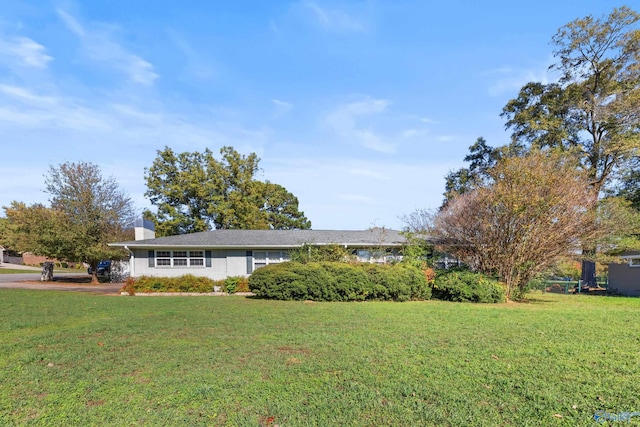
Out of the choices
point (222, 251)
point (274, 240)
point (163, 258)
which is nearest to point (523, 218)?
point (274, 240)

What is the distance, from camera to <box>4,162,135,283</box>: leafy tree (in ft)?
74.1

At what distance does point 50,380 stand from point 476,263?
46.3 ft

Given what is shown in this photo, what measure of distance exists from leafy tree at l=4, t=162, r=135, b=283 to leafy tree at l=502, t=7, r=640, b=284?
25.9m

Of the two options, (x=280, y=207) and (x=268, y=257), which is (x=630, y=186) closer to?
(x=268, y=257)

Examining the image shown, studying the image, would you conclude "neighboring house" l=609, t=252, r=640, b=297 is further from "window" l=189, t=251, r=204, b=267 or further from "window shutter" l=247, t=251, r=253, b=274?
"window" l=189, t=251, r=204, b=267

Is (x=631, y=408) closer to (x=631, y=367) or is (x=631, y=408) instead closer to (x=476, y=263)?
(x=631, y=367)

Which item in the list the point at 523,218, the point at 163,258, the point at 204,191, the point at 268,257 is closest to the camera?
the point at 523,218

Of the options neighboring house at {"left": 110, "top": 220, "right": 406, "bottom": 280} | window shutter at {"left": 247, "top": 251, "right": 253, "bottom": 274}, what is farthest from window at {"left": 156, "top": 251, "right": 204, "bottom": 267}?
window shutter at {"left": 247, "top": 251, "right": 253, "bottom": 274}

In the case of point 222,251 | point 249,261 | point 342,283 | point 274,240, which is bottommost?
point 342,283

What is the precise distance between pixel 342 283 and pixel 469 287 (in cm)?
456

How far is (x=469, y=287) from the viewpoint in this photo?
1330 cm

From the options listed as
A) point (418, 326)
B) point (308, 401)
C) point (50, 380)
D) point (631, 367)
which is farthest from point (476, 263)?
point (50, 380)

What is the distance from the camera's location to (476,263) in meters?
14.9

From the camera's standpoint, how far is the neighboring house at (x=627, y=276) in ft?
65.8
